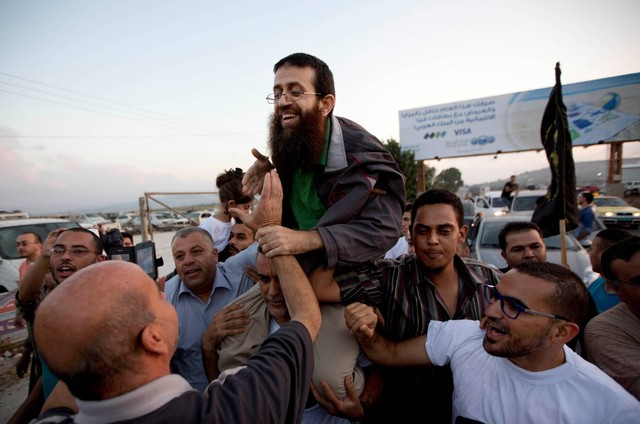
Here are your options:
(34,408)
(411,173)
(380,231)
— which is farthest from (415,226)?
(411,173)

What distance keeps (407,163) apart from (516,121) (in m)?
6.90

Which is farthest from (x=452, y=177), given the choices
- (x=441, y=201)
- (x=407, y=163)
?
(x=441, y=201)

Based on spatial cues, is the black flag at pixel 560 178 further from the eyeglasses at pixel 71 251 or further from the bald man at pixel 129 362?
the eyeglasses at pixel 71 251

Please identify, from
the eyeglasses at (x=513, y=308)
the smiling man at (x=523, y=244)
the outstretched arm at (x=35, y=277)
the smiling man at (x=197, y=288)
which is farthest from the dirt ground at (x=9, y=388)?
the smiling man at (x=523, y=244)

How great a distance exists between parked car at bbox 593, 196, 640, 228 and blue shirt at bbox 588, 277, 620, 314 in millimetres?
12962

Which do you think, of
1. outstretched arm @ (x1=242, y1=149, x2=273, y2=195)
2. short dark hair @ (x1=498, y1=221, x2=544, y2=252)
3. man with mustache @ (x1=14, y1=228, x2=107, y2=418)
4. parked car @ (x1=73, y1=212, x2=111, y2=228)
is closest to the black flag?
short dark hair @ (x1=498, y1=221, x2=544, y2=252)

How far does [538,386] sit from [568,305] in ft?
1.36

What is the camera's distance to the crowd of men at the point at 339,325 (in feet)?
3.44

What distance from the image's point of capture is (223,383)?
122cm

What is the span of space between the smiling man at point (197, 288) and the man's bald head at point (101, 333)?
138 cm

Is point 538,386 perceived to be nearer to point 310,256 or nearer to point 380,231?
point 380,231

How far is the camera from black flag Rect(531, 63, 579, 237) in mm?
3465

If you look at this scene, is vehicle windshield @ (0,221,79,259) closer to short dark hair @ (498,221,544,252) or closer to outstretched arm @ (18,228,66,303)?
outstretched arm @ (18,228,66,303)

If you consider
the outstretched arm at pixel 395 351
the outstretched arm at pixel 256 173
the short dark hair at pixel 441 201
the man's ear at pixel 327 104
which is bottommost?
the outstretched arm at pixel 395 351
